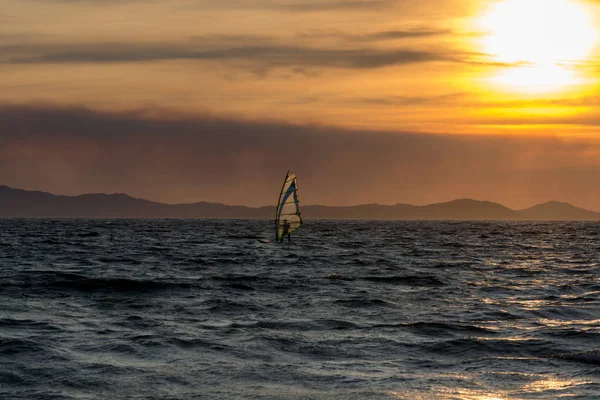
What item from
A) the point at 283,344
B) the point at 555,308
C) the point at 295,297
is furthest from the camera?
the point at 295,297

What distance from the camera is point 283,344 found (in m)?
17.8

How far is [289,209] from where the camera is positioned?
242ft

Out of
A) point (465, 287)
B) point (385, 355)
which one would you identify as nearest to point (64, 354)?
point (385, 355)

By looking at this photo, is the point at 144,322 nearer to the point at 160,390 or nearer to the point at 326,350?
the point at 326,350

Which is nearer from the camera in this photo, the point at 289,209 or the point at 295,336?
the point at 295,336

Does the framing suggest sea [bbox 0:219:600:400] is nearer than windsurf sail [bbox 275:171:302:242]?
Yes

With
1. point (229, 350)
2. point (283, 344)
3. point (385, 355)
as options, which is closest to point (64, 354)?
point (229, 350)

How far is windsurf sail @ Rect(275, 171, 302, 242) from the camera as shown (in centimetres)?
6912

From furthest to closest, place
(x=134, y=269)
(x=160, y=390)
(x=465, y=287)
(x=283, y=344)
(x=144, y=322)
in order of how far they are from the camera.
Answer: (x=134, y=269)
(x=465, y=287)
(x=144, y=322)
(x=283, y=344)
(x=160, y=390)

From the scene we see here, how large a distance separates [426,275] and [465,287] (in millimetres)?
5343

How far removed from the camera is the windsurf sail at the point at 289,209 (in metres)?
69.1

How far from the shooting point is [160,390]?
1347cm

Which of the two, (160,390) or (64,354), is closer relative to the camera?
(160,390)

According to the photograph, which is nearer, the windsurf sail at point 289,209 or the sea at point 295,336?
the sea at point 295,336
